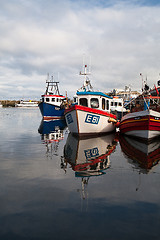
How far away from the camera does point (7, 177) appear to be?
257 inches

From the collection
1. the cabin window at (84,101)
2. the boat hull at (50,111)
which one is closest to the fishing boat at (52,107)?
the boat hull at (50,111)

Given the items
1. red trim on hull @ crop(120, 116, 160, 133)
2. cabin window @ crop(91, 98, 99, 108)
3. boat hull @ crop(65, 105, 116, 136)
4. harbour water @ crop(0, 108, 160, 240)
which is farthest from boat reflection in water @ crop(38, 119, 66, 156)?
red trim on hull @ crop(120, 116, 160, 133)

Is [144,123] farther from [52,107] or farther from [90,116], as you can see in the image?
[52,107]

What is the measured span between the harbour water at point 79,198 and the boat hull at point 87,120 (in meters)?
5.67

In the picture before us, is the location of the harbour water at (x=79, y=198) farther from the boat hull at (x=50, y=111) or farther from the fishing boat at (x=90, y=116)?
the boat hull at (x=50, y=111)

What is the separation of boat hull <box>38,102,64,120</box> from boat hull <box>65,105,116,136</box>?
1796cm

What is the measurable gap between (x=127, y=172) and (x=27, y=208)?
13.5ft

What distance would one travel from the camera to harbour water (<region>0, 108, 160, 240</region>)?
12.1ft

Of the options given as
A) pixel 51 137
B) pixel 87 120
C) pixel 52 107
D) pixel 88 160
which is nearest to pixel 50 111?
pixel 52 107

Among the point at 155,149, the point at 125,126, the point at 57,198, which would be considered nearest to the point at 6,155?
the point at 57,198

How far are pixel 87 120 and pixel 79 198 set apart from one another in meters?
9.56

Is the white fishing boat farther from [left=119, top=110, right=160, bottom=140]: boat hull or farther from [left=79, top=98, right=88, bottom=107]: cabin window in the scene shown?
[left=79, top=98, right=88, bottom=107]: cabin window

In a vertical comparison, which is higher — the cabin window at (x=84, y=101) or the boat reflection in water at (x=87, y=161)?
the cabin window at (x=84, y=101)

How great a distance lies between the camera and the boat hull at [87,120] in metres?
14.1
